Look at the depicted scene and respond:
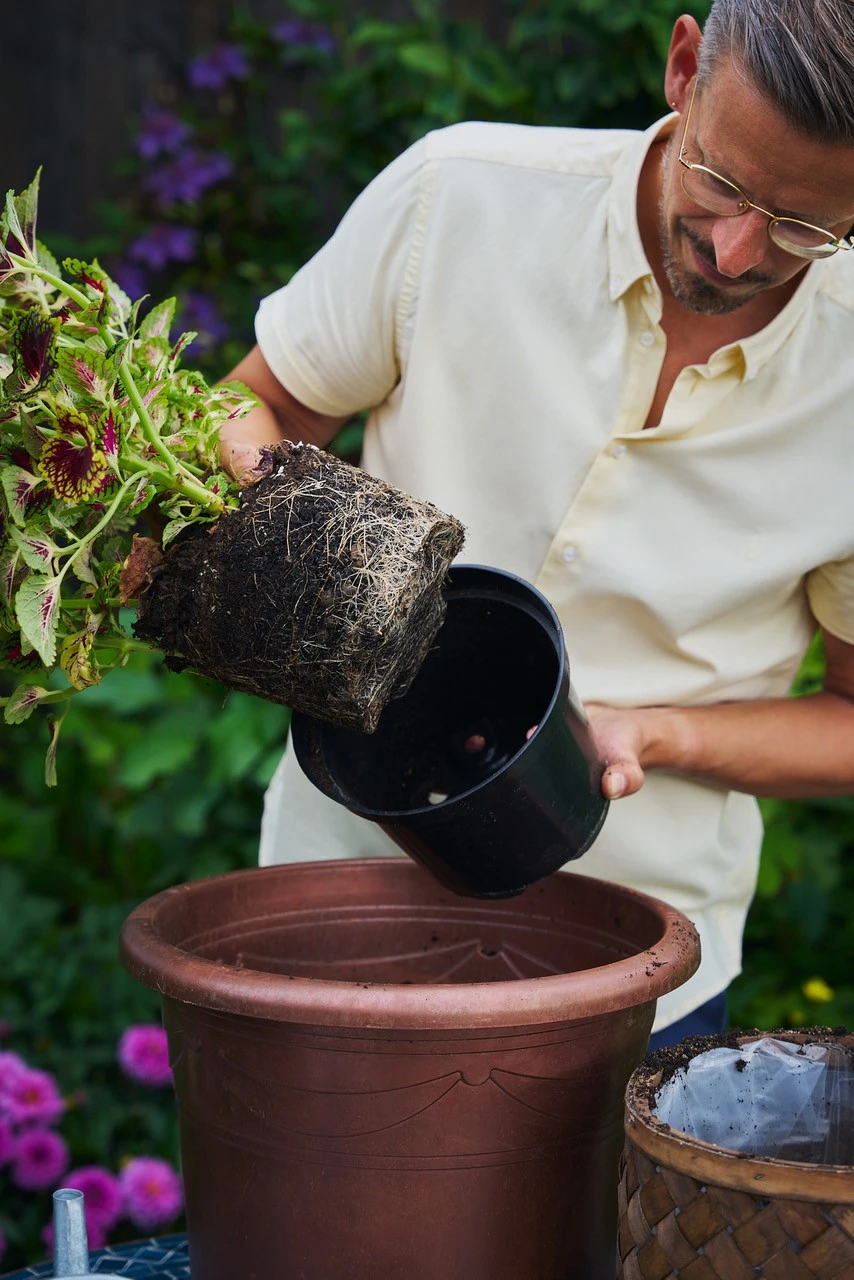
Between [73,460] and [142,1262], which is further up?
[73,460]

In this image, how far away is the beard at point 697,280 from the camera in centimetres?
119

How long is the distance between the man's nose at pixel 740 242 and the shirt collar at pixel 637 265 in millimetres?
136

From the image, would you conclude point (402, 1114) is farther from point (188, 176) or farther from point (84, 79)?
point (84, 79)

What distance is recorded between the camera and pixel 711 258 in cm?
119

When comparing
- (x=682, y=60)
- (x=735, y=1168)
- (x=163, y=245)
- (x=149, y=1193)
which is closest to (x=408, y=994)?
(x=735, y=1168)

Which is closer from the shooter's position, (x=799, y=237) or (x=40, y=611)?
(x=40, y=611)

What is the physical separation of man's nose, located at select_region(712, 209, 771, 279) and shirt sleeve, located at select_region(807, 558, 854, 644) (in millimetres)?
369

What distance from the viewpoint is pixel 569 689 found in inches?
40.8

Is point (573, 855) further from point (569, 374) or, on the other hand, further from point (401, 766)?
point (569, 374)

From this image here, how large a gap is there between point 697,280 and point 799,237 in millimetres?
119

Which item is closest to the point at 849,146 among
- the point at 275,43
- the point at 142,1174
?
the point at 142,1174

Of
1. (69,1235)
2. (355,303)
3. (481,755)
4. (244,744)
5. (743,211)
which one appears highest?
(743,211)

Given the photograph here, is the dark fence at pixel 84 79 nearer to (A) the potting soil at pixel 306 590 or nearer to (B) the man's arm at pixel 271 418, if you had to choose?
(B) the man's arm at pixel 271 418

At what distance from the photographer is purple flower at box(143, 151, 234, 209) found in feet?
9.16
